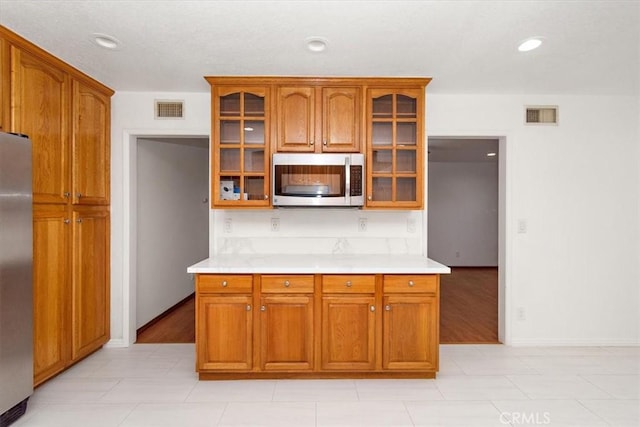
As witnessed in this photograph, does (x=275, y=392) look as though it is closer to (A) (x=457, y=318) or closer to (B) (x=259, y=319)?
(B) (x=259, y=319)

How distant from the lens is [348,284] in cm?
262

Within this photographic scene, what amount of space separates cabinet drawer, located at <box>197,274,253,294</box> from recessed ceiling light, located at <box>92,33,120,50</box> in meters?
1.60

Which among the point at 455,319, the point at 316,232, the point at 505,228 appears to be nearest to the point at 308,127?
the point at 316,232

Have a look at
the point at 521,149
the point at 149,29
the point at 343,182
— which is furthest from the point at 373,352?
the point at 149,29

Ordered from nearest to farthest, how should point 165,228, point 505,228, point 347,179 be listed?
1. point 347,179
2. point 505,228
3. point 165,228

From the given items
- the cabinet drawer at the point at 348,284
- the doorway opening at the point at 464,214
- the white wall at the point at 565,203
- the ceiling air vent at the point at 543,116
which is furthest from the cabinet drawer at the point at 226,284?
the doorway opening at the point at 464,214

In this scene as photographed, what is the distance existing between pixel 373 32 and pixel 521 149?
78.9 inches

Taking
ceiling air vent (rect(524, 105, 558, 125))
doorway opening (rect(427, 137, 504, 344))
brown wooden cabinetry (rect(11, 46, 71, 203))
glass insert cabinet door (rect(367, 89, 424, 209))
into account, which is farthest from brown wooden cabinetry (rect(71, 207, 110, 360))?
doorway opening (rect(427, 137, 504, 344))

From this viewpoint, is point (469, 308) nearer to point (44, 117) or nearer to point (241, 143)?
point (241, 143)

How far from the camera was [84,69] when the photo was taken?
2.82 meters

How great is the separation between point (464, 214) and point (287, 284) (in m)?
6.27

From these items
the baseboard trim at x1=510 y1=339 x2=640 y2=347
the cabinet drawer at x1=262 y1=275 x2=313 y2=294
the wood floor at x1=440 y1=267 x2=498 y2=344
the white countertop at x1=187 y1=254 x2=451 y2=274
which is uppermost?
the white countertop at x1=187 y1=254 x2=451 y2=274

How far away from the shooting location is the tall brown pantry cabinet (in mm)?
2330

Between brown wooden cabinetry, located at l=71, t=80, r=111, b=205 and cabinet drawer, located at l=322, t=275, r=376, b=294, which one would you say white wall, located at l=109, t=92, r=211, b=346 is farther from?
cabinet drawer, located at l=322, t=275, r=376, b=294
